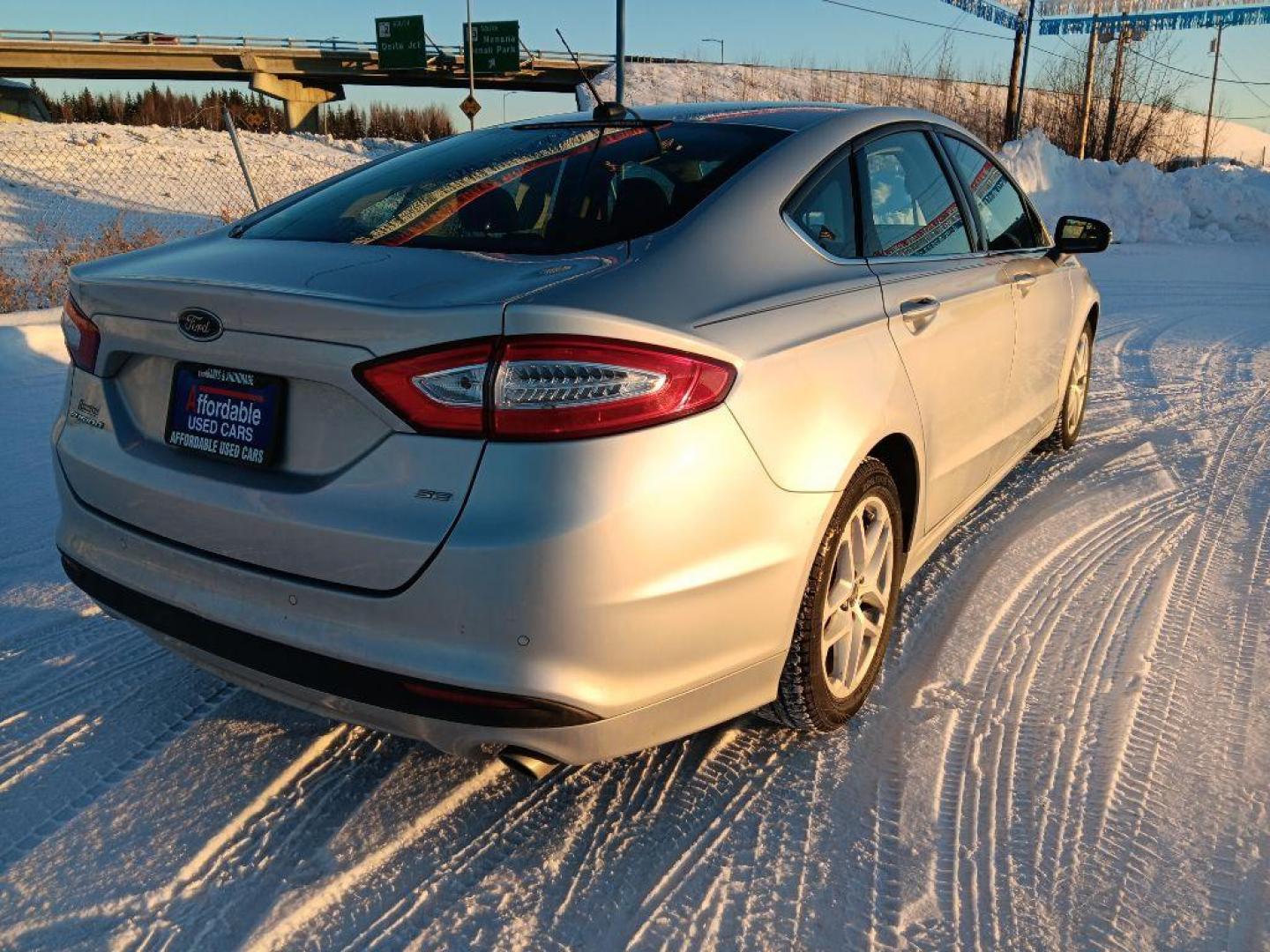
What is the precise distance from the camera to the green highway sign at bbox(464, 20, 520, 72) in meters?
39.5

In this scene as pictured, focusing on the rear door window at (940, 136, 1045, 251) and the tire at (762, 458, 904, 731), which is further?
the rear door window at (940, 136, 1045, 251)

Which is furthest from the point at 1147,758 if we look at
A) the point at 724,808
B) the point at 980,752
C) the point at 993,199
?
the point at 993,199

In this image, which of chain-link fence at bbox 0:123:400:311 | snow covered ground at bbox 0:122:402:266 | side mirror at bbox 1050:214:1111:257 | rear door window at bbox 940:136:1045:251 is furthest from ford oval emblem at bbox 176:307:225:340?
snow covered ground at bbox 0:122:402:266

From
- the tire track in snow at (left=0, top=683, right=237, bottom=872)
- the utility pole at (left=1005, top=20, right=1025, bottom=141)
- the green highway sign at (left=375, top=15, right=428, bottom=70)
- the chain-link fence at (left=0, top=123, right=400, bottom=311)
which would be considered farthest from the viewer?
the green highway sign at (left=375, top=15, right=428, bottom=70)

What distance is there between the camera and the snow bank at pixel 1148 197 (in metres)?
17.8

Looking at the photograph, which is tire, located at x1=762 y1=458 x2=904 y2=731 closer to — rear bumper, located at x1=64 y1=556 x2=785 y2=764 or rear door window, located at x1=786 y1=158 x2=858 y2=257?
rear bumper, located at x1=64 y1=556 x2=785 y2=764

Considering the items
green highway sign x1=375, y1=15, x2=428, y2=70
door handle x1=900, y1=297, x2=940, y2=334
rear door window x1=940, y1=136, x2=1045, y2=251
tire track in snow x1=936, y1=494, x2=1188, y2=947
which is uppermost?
green highway sign x1=375, y1=15, x2=428, y2=70

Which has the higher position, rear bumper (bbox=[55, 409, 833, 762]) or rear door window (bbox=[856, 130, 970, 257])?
rear door window (bbox=[856, 130, 970, 257])

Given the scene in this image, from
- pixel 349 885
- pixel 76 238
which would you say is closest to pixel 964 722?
pixel 349 885

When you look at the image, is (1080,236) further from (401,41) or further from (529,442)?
(401,41)

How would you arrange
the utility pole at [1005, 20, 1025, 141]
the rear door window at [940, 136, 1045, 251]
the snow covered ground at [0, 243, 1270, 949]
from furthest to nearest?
the utility pole at [1005, 20, 1025, 141]
the rear door window at [940, 136, 1045, 251]
the snow covered ground at [0, 243, 1270, 949]

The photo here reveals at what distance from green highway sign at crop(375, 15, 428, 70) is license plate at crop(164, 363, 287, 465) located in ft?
154

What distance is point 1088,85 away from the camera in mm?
26078

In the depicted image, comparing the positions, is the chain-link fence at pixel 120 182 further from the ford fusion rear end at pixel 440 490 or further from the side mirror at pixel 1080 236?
the ford fusion rear end at pixel 440 490
